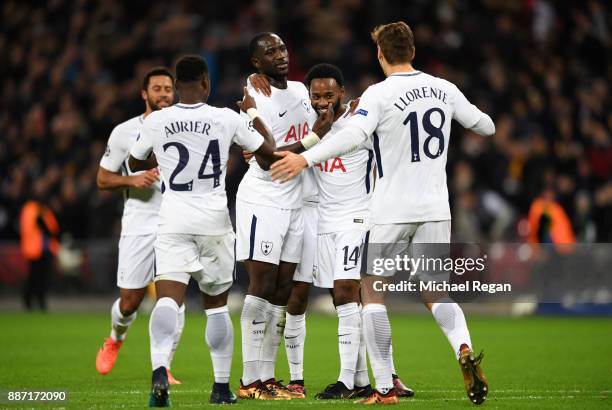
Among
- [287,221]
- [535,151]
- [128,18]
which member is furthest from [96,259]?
[287,221]

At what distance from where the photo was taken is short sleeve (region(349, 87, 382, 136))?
8.49 metres

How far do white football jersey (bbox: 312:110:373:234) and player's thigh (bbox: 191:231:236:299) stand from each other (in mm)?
1199

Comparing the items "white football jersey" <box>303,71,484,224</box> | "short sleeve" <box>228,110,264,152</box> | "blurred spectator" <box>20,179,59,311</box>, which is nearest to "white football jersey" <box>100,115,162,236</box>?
"short sleeve" <box>228,110,264,152</box>

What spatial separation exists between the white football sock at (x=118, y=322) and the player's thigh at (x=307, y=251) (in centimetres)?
209

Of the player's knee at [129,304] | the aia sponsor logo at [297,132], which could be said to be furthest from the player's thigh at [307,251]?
the player's knee at [129,304]

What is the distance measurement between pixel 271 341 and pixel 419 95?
8.43ft

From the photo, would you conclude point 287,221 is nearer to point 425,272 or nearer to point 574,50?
point 425,272

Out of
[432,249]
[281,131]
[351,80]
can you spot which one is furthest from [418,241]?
[351,80]

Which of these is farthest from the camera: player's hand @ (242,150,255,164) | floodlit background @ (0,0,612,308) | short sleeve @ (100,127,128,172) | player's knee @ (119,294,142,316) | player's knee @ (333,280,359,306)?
floodlit background @ (0,0,612,308)

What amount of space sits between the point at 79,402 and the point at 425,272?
2837 mm

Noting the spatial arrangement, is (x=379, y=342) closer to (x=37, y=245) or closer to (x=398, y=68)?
(x=398, y=68)

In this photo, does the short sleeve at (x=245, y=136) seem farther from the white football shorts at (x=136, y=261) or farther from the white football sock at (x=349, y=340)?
the white football shorts at (x=136, y=261)

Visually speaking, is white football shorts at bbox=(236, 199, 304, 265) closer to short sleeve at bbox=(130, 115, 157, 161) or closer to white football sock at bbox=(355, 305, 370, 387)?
white football sock at bbox=(355, 305, 370, 387)

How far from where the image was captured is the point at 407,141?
336 inches
